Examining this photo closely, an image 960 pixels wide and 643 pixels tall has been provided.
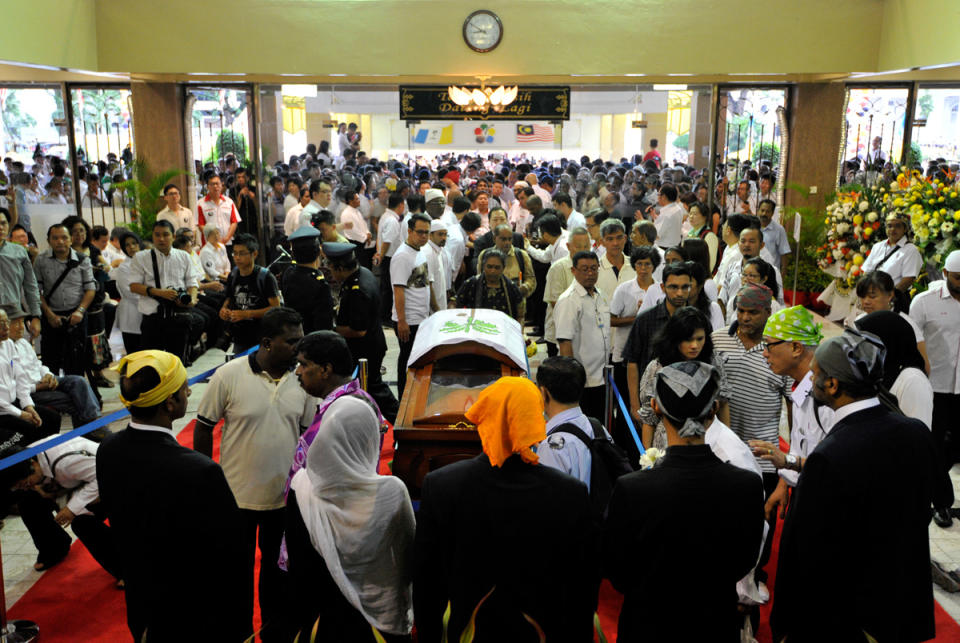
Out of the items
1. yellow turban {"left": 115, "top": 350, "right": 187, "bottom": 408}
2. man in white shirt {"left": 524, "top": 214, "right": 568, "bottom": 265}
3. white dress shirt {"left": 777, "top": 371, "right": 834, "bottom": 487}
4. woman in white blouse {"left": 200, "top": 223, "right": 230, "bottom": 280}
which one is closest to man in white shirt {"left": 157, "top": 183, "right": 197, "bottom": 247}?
woman in white blouse {"left": 200, "top": 223, "right": 230, "bottom": 280}

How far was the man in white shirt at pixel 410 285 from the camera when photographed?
6.86 metres

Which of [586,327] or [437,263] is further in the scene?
[437,263]

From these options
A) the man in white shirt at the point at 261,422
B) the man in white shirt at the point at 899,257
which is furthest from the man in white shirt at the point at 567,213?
the man in white shirt at the point at 261,422

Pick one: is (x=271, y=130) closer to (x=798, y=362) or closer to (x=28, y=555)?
(x=28, y=555)

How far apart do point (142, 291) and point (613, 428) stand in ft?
13.6

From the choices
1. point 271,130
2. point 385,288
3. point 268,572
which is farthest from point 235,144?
point 268,572

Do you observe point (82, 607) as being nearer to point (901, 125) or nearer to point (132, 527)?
point (132, 527)

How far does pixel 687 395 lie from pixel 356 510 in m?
1.13

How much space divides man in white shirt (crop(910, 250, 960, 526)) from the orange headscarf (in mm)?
3879

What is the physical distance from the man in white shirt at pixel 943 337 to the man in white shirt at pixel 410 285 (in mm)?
3664

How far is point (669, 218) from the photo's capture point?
35.2ft

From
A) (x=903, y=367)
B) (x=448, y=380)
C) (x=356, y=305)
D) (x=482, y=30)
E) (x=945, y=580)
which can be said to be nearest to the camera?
(x=903, y=367)

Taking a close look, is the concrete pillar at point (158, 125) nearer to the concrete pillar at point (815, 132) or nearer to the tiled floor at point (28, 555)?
the tiled floor at point (28, 555)

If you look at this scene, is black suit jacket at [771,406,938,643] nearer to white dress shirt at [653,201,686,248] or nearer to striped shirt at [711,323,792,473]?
striped shirt at [711,323,792,473]
